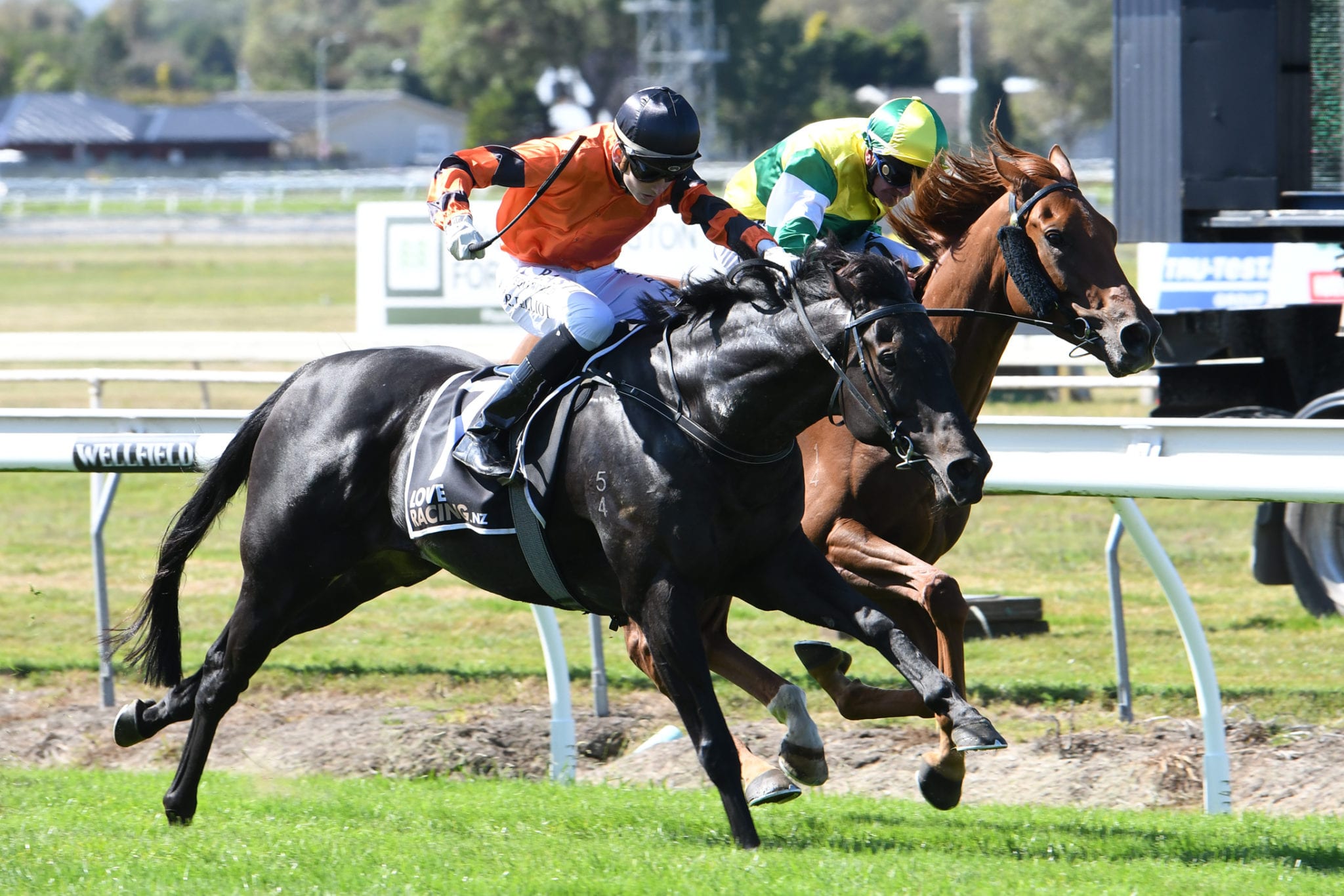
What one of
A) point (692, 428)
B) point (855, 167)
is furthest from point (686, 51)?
point (692, 428)

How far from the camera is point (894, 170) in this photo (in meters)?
5.49

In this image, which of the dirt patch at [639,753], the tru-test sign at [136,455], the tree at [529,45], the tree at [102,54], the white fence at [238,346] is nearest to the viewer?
the dirt patch at [639,753]

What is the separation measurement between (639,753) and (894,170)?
237cm

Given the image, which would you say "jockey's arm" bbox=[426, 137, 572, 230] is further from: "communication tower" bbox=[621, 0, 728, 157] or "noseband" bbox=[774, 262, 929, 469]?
"communication tower" bbox=[621, 0, 728, 157]

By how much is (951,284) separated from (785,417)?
1.17 meters

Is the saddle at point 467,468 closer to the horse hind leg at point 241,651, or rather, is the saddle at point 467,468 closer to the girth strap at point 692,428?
the girth strap at point 692,428

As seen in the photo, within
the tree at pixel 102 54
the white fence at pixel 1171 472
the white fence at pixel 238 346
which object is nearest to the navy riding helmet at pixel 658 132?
the white fence at pixel 1171 472

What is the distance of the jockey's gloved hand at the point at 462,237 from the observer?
4.59 metres

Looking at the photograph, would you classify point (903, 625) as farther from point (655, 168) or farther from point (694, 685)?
point (655, 168)

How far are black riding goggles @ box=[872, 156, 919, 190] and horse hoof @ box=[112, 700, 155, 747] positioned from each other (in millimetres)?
2884

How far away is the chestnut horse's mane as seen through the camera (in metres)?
5.38

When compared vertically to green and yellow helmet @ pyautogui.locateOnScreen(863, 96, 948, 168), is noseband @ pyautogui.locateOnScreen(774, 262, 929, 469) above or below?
below

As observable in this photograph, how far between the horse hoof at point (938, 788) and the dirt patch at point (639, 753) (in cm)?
105

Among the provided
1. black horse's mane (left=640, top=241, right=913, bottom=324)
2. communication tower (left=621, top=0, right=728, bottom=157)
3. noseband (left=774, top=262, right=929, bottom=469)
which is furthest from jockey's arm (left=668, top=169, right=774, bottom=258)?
communication tower (left=621, top=0, right=728, bottom=157)
